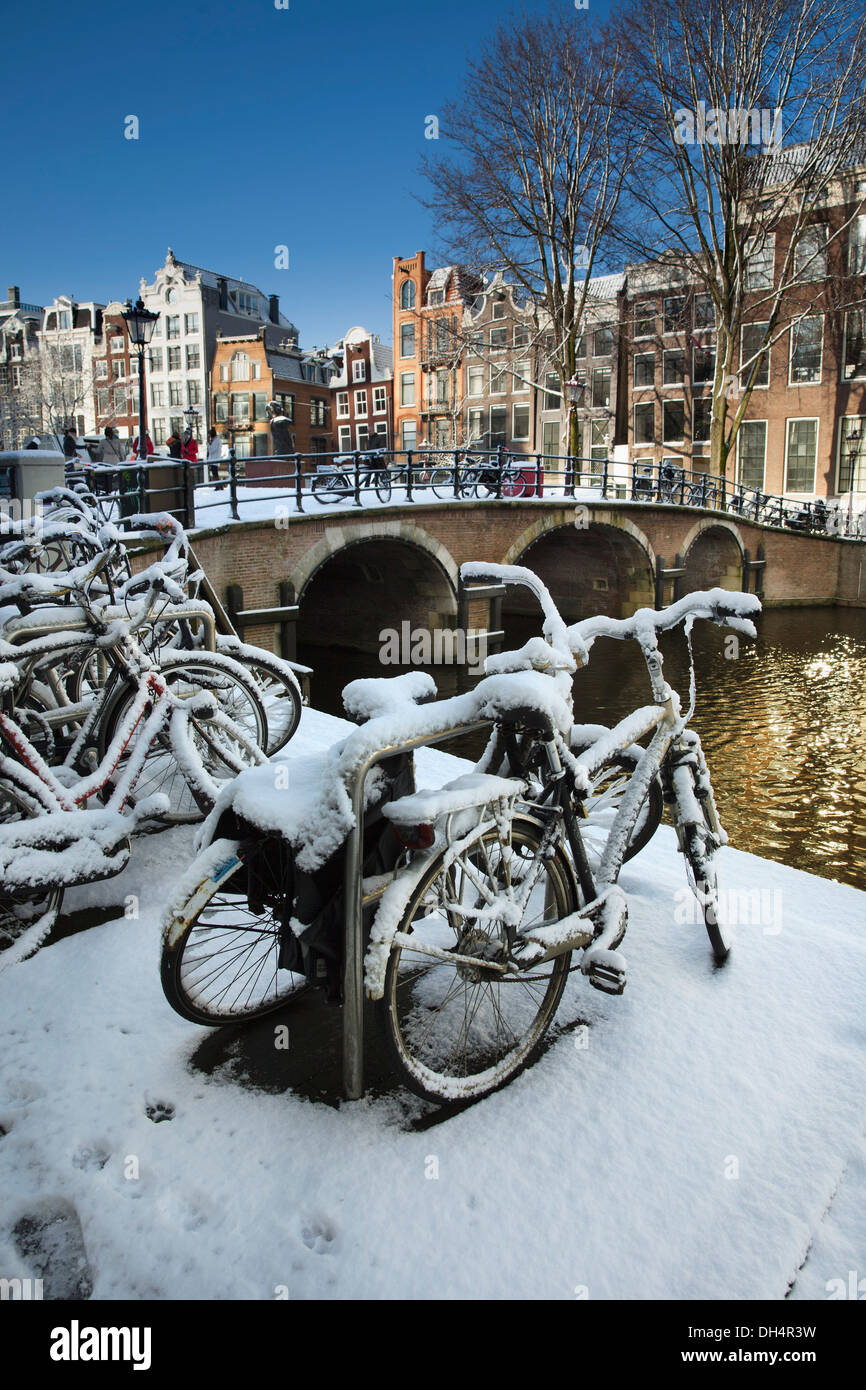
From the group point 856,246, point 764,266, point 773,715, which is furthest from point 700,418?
point 773,715

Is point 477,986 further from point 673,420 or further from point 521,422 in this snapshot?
point 521,422

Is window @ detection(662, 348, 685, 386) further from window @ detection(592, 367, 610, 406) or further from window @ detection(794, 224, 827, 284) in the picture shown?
window @ detection(794, 224, 827, 284)

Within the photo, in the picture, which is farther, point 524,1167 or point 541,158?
point 541,158

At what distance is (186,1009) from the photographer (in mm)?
2312

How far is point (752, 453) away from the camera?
31.2 m

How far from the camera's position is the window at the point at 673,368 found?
3222cm

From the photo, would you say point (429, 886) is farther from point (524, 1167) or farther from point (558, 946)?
point (524, 1167)

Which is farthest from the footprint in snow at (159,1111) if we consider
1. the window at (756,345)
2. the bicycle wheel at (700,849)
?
the window at (756,345)

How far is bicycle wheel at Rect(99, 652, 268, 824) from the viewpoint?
3471 millimetres

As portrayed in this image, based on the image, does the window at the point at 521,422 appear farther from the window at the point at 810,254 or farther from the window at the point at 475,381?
the window at the point at 810,254

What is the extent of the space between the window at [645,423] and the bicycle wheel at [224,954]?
110 feet

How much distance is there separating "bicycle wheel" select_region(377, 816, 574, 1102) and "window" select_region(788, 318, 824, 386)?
103 feet
